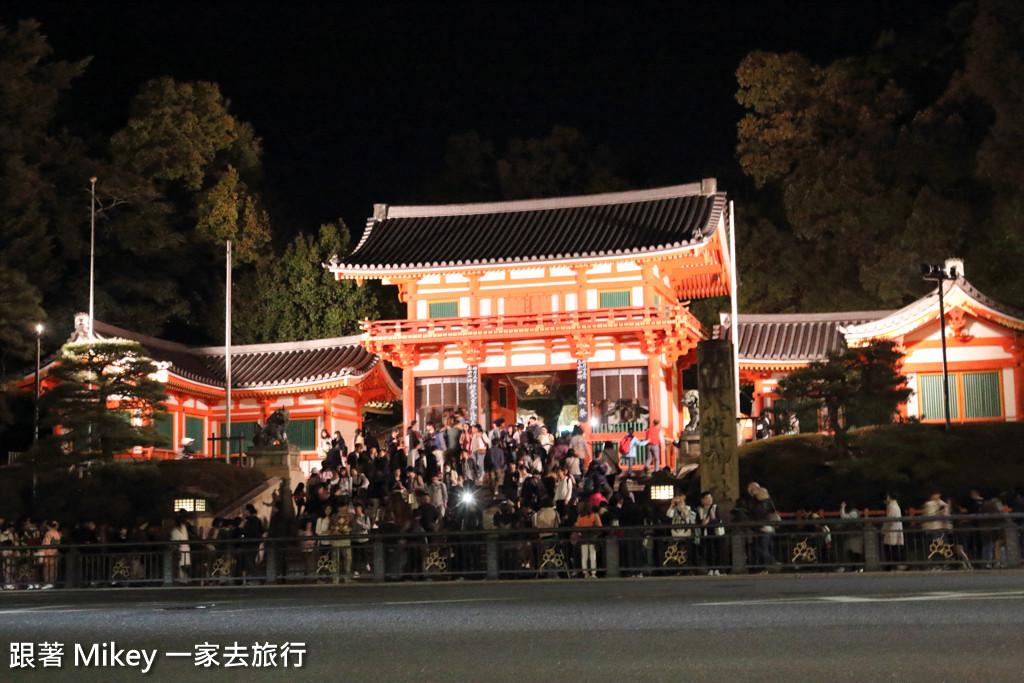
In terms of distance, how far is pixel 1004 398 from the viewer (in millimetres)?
32625

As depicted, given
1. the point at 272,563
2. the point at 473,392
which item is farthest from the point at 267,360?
the point at 272,563

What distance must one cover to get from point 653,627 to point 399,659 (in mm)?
2098

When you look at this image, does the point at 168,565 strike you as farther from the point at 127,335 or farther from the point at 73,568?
the point at 127,335

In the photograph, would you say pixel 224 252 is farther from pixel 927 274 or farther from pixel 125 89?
pixel 927 274

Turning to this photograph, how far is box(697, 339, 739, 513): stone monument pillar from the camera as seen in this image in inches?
800

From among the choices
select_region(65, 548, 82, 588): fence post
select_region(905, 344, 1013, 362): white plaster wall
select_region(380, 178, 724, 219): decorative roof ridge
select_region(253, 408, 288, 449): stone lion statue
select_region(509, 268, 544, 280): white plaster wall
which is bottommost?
select_region(65, 548, 82, 588): fence post

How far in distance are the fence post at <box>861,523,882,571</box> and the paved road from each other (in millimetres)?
2372

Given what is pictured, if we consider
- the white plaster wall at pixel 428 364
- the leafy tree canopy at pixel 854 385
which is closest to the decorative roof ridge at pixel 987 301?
the leafy tree canopy at pixel 854 385

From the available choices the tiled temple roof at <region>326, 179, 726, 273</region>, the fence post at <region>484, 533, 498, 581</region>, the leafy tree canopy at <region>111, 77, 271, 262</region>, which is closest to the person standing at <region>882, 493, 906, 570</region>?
the fence post at <region>484, 533, 498, 581</region>

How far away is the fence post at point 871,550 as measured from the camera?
16.3 metres

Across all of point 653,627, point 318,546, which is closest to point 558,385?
point 318,546

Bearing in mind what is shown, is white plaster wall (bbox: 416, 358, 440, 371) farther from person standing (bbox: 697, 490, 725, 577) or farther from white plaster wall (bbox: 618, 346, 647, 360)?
person standing (bbox: 697, 490, 725, 577)

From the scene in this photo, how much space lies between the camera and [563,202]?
39.4m

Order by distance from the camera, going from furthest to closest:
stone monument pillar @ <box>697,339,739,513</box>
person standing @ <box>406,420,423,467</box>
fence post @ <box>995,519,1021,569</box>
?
1. person standing @ <box>406,420,423,467</box>
2. stone monument pillar @ <box>697,339,739,513</box>
3. fence post @ <box>995,519,1021,569</box>
